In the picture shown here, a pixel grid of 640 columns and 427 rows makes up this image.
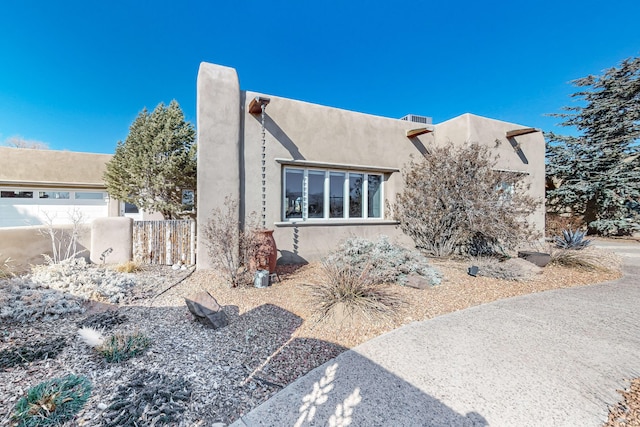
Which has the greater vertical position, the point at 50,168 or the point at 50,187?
the point at 50,168

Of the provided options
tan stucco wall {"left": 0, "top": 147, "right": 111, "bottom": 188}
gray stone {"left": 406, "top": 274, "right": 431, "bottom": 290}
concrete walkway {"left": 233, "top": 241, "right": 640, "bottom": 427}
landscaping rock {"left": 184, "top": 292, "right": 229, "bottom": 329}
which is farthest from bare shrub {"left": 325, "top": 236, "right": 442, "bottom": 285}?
tan stucco wall {"left": 0, "top": 147, "right": 111, "bottom": 188}

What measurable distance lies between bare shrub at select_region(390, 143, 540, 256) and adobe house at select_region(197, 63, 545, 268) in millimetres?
759

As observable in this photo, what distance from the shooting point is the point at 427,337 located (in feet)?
11.0

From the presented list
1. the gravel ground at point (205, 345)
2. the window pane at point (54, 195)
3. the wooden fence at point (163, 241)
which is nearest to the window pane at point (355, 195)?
the gravel ground at point (205, 345)

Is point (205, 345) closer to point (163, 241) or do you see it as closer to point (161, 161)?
point (163, 241)

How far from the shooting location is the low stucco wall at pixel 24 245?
6.22 meters

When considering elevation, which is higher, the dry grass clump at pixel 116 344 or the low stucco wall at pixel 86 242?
the low stucco wall at pixel 86 242

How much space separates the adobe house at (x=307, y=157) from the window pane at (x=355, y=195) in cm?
3

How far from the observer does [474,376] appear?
260 centimetres

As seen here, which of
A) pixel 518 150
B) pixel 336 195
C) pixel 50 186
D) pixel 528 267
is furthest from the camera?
pixel 50 186

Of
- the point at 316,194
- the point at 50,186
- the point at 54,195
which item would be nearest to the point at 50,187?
the point at 50,186

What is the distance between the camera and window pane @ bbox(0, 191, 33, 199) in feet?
45.3

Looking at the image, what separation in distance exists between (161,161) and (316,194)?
6.94 meters

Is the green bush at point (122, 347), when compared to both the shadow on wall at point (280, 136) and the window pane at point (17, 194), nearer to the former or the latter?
the shadow on wall at point (280, 136)
